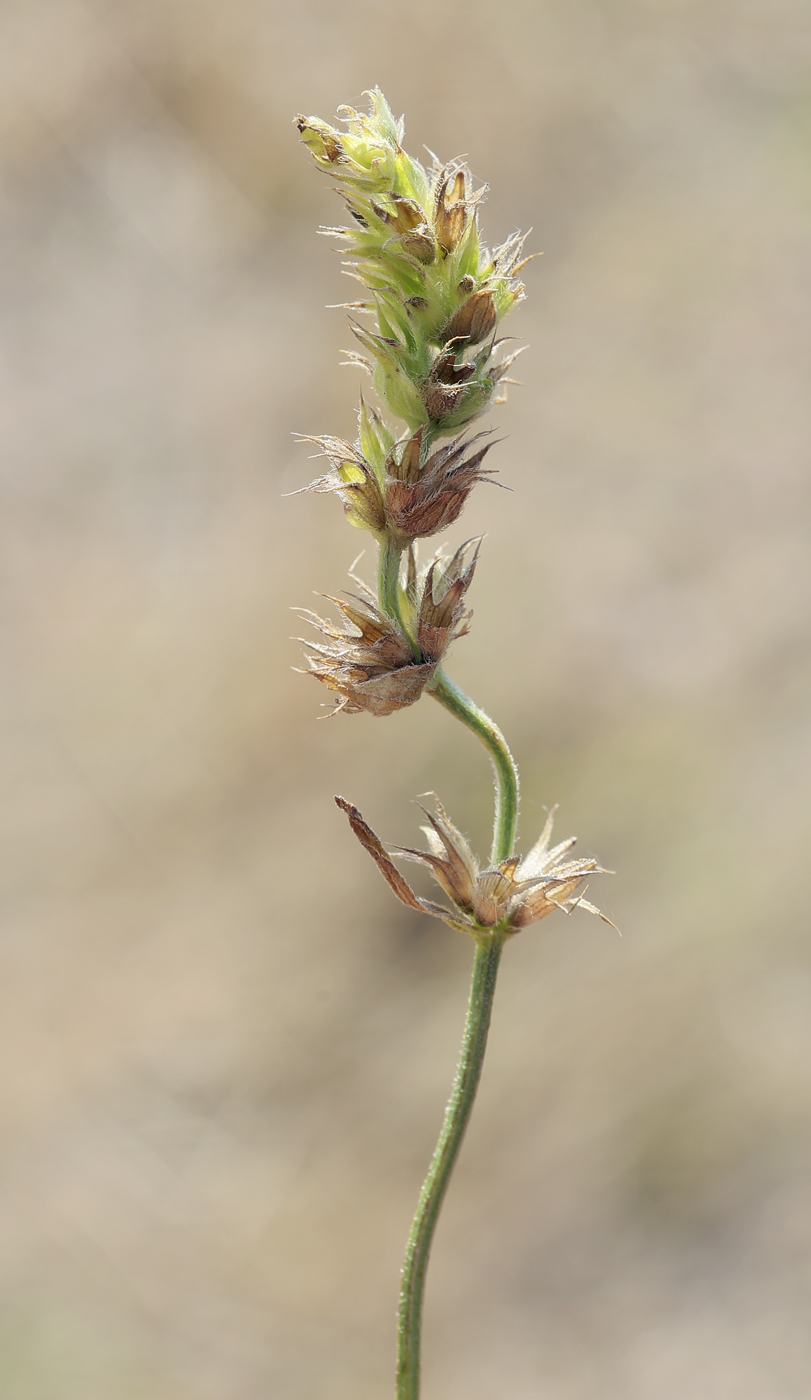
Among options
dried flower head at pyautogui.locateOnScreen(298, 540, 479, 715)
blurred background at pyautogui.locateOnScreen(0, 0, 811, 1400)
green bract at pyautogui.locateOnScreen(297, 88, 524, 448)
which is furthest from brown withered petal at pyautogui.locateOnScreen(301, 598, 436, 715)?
blurred background at pyautogui.locateOnScreen(0, 0, 811, 1400)

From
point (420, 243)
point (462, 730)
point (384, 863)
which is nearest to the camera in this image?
point (420, 243)

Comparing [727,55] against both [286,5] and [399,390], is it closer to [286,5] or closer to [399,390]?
[286,5]

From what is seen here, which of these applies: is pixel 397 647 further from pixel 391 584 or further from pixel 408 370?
pixel 408 370

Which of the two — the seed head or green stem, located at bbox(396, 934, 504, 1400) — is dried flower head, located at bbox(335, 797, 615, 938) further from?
the seed head

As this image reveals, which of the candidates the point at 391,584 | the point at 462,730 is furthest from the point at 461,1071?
the point at 462,730

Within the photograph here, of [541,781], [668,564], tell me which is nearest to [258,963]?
[541,781]

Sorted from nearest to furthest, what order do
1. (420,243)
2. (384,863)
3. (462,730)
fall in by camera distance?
(420,243), (384,863), (462,730)
